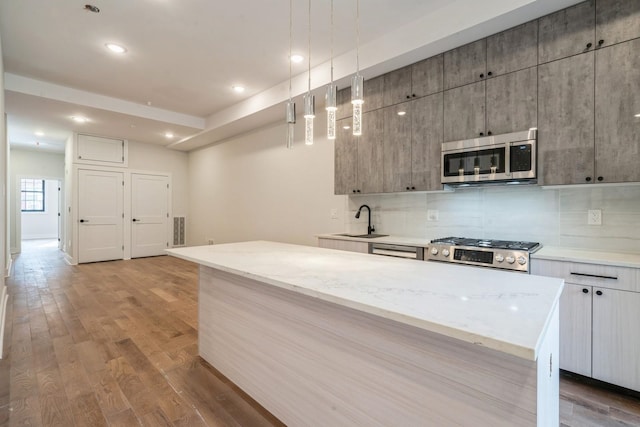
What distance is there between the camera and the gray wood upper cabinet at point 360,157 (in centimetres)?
346

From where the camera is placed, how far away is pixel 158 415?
184cm

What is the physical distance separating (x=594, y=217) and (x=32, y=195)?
15217 mm

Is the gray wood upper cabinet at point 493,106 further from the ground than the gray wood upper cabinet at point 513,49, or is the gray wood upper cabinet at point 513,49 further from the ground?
the gray wood upper cabinet at point 513,49

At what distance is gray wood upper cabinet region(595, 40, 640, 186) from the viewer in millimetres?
2045

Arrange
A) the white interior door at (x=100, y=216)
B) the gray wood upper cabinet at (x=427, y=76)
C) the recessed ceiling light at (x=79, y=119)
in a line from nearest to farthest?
1. the gray wood upper cabinet at (x=427, y=76)
2. the recessed ceiling light at (x=79, y=119)
3. the white interior door at (x=100, y=216)

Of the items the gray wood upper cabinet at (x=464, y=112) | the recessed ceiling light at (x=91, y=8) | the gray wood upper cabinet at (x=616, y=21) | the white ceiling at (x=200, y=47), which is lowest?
the gray wood upper cabinet at (x=464, y=112)

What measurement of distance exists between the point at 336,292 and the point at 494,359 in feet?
1.82

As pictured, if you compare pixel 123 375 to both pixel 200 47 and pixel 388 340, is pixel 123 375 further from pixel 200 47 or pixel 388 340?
pixel 200 47

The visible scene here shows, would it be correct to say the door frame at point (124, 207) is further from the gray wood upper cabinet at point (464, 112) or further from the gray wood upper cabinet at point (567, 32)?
the gray wood upper cabinet at point (567, 32)

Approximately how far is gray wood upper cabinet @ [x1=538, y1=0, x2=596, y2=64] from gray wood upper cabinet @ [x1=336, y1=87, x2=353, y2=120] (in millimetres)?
1865

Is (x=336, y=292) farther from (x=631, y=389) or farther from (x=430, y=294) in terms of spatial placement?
(x=631, y=389)

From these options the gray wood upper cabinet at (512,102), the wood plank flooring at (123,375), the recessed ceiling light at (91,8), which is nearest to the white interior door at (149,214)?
the wood plank flooring at (123,375)

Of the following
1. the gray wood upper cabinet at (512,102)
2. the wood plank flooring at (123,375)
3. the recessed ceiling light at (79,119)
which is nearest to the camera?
the wood plank flooring at (123,375)

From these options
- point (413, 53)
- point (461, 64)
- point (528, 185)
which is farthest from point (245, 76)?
point (528, 185)
